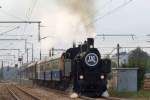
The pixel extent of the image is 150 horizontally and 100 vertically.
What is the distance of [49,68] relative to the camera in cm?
4919

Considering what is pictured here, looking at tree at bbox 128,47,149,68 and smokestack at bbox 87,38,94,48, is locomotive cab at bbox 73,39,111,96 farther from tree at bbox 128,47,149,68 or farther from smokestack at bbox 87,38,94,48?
tree at bbox 128,47,149,68

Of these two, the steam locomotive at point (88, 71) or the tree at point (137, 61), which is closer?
the steam locomotive at point (88, 71)

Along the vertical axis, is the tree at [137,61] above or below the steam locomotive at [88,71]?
above

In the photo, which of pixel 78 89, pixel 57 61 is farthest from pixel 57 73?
pixel 78 89

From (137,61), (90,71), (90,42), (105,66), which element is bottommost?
(90,71)

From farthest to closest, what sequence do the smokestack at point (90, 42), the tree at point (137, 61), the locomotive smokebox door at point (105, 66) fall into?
the tree at point (137, 61)
the locomotive smokebox door at point (105, 66)
the smokestack at point (90, 42)

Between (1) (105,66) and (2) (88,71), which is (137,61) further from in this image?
(2) (88,71)

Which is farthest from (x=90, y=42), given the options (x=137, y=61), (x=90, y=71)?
(x=137, y=61)

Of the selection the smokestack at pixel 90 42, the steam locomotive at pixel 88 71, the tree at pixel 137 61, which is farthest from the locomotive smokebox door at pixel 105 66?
the tree at pixel 137 61

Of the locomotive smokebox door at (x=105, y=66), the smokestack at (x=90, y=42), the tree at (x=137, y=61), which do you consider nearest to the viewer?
the smokestack at (x=90, y=42)

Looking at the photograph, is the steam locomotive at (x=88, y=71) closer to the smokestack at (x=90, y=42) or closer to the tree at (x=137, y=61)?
the smokestack at (x=90, y=42)

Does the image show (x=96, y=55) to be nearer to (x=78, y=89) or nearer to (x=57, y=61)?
(x=78, y=89)

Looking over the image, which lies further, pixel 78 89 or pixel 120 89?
pixel 120 89

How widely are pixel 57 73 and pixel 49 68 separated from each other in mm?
8701
